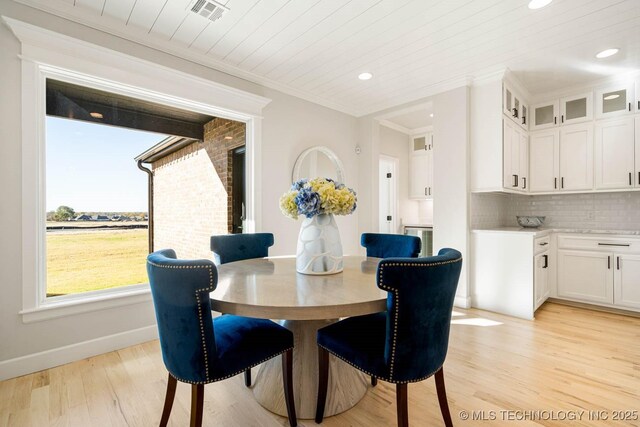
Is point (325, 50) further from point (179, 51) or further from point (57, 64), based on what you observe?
point (57, 64)

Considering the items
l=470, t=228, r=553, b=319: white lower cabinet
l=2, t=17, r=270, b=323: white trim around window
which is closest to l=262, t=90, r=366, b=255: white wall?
l=2, t=17, r=270, b=323: white trim around window

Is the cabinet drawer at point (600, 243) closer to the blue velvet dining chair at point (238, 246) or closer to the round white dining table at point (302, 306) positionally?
the round white dining table at point (302, 306)

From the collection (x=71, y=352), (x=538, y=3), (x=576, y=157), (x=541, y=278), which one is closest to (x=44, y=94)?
(x=71, y=352)

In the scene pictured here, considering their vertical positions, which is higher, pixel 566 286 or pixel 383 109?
pixel 383 109

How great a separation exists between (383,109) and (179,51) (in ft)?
8.36

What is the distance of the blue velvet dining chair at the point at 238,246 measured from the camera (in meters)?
2.28

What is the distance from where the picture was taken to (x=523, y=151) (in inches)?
143

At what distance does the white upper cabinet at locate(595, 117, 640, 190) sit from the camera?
320 cm

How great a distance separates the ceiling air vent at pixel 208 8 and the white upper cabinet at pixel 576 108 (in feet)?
12.8

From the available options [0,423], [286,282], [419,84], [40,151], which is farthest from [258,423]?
[419,84]

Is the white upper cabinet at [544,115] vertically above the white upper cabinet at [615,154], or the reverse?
the white upper cabinet at [544,115]

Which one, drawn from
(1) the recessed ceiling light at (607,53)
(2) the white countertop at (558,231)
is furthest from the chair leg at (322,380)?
(1) the recessed ceiling light at (607,53)

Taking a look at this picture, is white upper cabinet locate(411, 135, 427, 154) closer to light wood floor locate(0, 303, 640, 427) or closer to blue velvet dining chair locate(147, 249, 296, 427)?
light wood floor locate(0, 303, 640, 427)

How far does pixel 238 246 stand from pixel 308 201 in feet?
3.42
